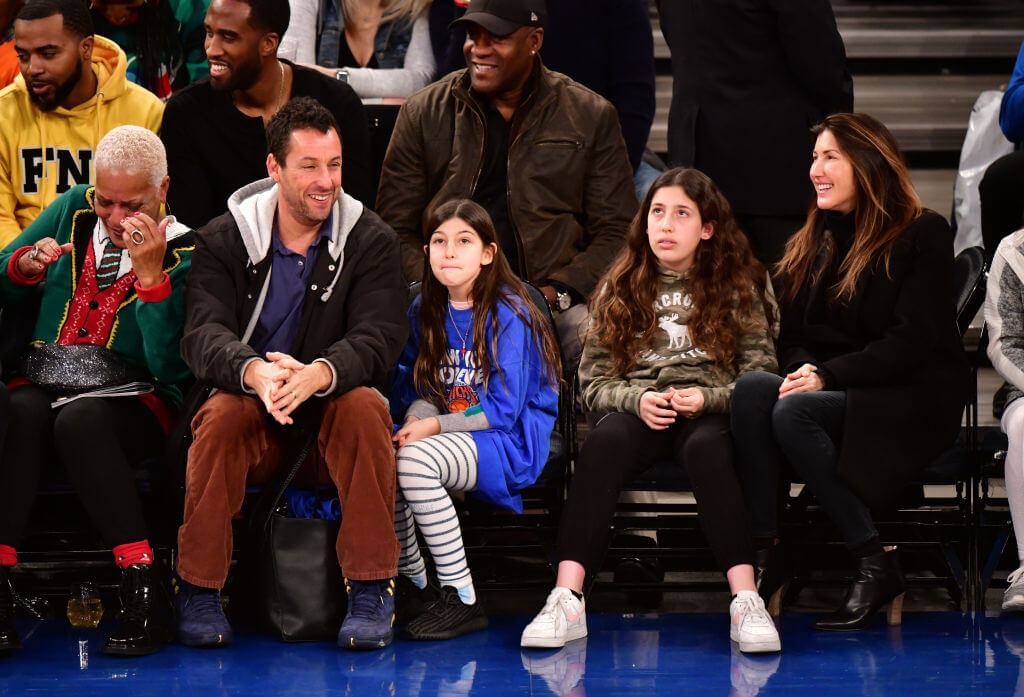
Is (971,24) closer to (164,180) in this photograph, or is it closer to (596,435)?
(596,435)

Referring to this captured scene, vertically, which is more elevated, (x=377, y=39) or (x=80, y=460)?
(x=377, y=39)

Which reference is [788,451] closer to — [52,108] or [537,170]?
[537,170]

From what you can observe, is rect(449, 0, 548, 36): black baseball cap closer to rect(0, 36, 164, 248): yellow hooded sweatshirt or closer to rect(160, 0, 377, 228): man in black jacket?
rect(160, 0, 377, 228): man in black jacket

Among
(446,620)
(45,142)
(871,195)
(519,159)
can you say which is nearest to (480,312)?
(519,159)

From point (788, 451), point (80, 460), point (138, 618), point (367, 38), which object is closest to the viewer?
point (138, 618)

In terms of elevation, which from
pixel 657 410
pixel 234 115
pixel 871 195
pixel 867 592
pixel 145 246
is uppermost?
pixel 234 115

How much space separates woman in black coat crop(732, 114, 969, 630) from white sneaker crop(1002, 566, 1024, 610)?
27cm

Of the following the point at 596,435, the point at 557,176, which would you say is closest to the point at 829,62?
the point at 557,176

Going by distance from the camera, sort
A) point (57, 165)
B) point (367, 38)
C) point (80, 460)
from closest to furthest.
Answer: point (80, 460) → point (57, 165) → point (367, 38)

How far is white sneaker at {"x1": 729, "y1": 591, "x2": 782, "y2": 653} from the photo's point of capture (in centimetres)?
347

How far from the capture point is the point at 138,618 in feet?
11.6

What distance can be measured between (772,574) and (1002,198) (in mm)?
1473

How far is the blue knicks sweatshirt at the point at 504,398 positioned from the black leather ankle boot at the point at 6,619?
116cm

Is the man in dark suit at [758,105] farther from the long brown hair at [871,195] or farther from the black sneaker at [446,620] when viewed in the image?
the black sneaker at [446,620]
